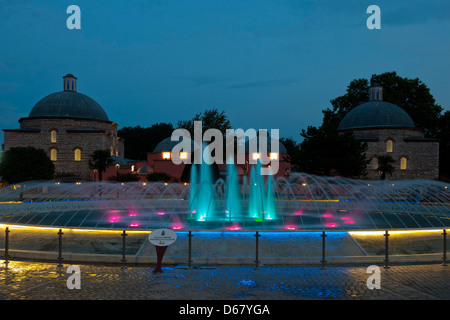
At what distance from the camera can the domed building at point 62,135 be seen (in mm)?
53875

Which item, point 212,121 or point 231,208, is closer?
point 231,208

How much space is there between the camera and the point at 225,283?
8438 mm

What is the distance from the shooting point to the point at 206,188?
985 inches

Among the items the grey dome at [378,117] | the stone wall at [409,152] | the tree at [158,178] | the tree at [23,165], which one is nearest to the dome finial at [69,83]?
the tree at [158,178]

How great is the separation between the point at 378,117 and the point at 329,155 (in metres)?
21.3

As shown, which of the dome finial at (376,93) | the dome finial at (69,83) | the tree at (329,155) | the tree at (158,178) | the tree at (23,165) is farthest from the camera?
the dome finial at (69,83)

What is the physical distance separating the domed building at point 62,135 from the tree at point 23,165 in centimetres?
1139

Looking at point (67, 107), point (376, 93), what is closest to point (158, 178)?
point (67, 107)

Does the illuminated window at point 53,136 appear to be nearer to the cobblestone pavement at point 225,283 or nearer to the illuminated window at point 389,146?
the illuminated window at point 389,146

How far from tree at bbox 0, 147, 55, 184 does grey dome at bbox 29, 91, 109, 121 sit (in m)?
15.9

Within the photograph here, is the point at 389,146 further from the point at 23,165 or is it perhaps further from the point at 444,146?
the point at 23,165

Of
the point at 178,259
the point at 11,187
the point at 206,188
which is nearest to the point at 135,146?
the point at 11,187

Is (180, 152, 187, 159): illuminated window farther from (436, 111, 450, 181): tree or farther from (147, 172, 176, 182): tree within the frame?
(436, 111, 450, 181): tree
